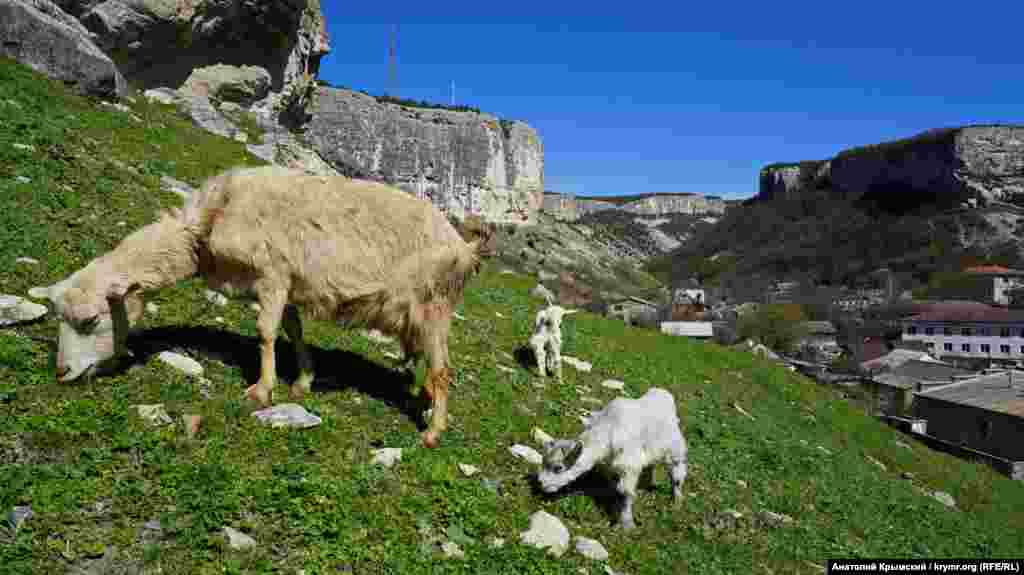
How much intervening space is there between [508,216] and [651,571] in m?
105

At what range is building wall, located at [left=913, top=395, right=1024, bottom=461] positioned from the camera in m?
32.2

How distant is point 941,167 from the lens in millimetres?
130375

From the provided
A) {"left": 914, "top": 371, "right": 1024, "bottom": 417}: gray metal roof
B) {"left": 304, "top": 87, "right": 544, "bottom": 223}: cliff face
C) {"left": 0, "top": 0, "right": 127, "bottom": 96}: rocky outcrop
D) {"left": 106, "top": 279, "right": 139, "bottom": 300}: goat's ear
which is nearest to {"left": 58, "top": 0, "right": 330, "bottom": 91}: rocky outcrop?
{"left": 0, "top": 0, "right": 127, "bottom": 96}: rocky outcrop

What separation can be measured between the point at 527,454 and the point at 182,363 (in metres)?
3.94

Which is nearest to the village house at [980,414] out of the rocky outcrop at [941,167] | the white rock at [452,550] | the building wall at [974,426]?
the building wall at [974,426]

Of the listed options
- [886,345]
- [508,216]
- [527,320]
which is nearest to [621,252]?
[508,216]

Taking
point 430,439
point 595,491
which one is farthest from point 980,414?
point 430,439

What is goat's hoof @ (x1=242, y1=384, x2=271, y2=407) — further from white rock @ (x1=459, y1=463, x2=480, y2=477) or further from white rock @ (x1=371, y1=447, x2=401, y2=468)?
white rock @ (x1=459, y1=463, x2=480, y2=477)

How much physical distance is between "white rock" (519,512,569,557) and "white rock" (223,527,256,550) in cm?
228

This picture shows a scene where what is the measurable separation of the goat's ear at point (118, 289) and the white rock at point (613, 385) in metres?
8.39

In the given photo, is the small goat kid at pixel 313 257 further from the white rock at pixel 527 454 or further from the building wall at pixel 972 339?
the building wall at pixel 972 339

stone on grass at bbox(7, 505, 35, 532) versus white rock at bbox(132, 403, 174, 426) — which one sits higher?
white rock at bbox(132, 403, 174, 426)

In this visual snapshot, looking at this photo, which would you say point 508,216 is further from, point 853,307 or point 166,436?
point 166,436

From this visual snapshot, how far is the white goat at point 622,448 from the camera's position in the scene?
230 inches
